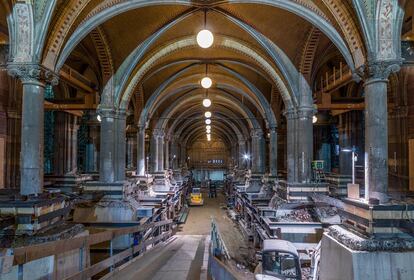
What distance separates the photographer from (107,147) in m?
12.9

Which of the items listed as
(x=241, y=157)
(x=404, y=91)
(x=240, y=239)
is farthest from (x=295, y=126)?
(x=241, y=157)

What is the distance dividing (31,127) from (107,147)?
517cm

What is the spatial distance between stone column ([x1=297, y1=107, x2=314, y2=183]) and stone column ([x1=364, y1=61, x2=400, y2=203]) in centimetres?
504

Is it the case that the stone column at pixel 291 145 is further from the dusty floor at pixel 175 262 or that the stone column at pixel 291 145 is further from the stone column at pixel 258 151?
the stone column at pixel 258 151

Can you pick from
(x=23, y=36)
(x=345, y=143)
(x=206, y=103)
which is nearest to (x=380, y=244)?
(x=23, y=36)

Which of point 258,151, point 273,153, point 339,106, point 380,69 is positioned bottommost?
point 273,153

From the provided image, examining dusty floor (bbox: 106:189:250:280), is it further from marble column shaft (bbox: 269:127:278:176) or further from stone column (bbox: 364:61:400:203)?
stone column (bbox: 364:61:400:203)

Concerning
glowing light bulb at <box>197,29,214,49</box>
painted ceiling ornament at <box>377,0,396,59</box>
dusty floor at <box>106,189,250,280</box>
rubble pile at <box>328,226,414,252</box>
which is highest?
glowing light bulb at <box>197,29,214,49</box>

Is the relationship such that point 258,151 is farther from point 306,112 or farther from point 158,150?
point 306,112

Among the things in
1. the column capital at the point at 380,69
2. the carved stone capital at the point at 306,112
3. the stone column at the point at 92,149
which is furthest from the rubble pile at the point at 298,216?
the stone column at the point at 92,149

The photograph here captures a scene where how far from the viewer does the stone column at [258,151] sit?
22938 millimetres

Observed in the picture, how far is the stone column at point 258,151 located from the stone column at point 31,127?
17067mm

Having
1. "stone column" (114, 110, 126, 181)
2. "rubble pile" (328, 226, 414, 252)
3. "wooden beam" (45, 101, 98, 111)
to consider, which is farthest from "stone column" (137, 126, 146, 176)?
"rubble pile" (328, 226, 414, 252)

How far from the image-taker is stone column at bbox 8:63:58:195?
7.62 metres
